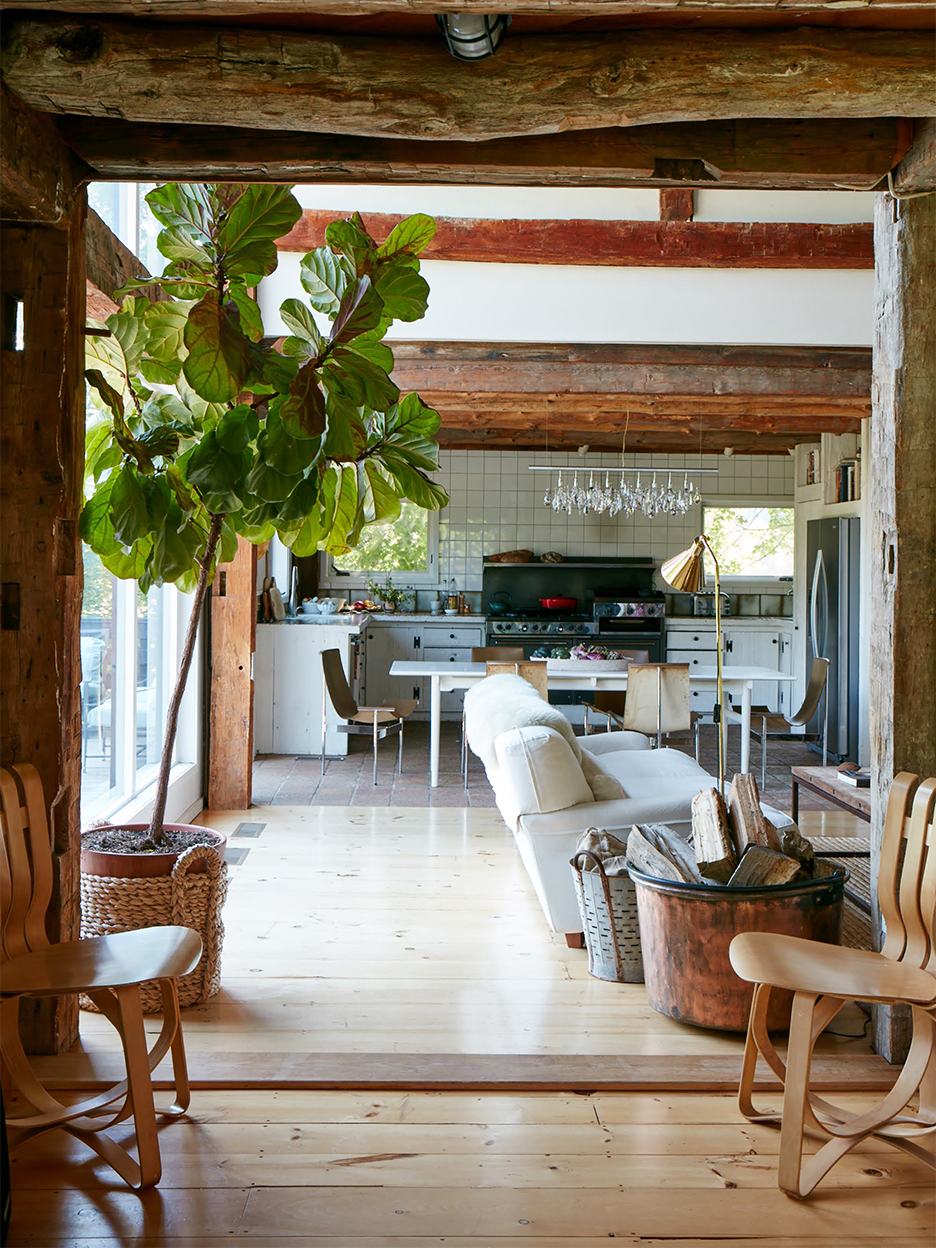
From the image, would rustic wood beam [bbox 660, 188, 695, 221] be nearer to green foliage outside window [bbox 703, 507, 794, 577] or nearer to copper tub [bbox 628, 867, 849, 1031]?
copper tub [bbox 628, 867, 849, 1031]

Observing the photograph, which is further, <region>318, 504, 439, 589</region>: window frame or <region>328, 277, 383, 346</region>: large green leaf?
<region>318, 504, 439, 589</region>: window frame

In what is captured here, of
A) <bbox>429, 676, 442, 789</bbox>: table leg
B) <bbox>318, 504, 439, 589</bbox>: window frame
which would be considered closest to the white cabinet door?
<bbox>318, 504, 439, 589</bbox>: window frame

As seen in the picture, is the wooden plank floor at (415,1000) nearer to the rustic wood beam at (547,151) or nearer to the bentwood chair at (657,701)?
the bentwood chair at (657,701)

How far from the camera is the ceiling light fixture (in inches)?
84.1

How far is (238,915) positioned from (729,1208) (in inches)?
95.4

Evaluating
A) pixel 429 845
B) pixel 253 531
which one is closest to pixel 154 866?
pixel 253 531

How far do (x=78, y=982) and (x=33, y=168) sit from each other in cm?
183

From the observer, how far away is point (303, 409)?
267 centimetres

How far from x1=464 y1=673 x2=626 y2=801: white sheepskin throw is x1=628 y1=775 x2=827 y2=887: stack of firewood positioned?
55cm

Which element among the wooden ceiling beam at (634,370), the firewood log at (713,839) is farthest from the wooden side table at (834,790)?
the wooden ceiling beam at (634,370)

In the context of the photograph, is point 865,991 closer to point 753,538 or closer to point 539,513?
point 539,513

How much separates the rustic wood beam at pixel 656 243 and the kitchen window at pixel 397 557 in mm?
4469

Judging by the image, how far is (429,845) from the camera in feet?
16.8

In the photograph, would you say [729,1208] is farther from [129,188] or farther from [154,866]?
[129,188]
